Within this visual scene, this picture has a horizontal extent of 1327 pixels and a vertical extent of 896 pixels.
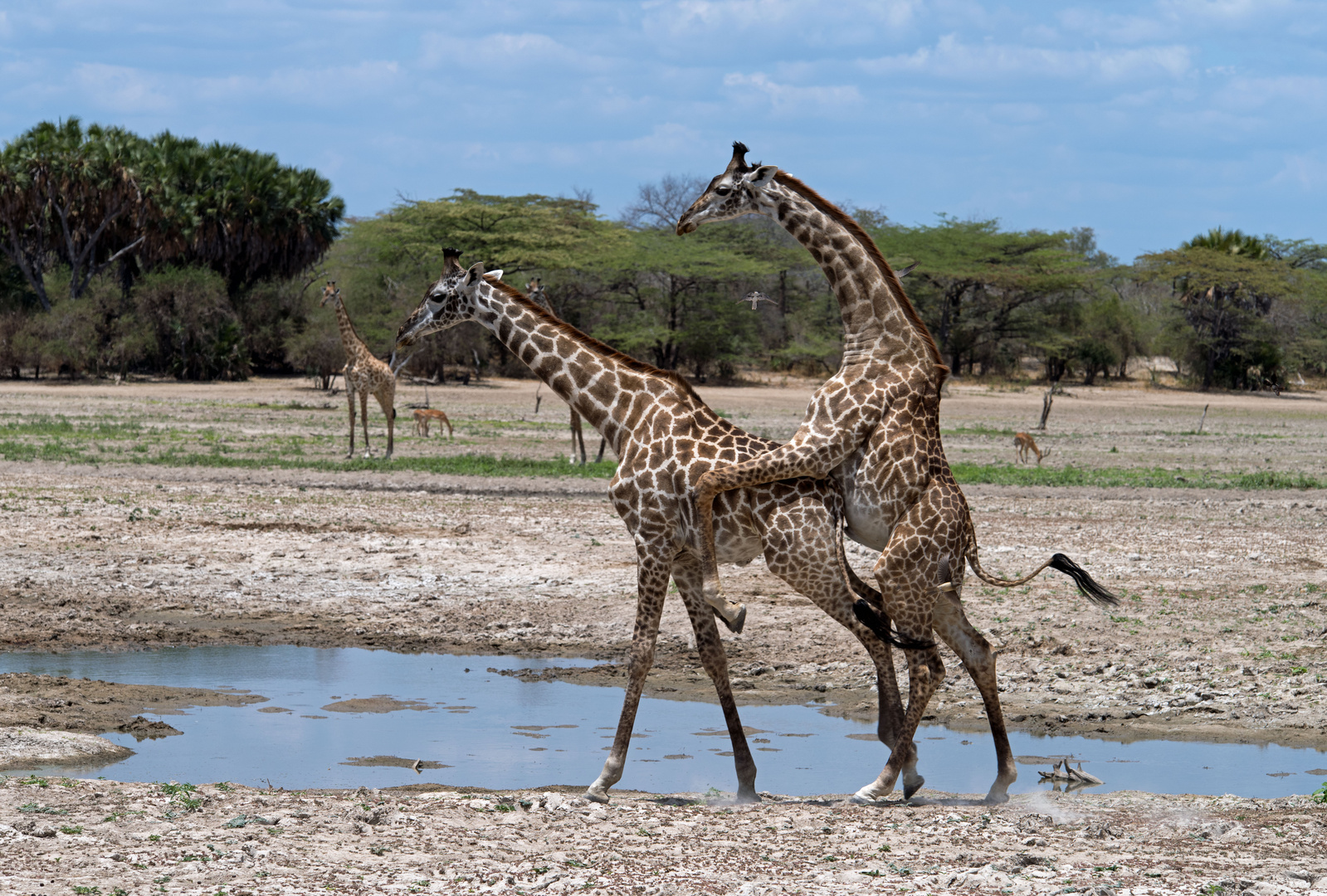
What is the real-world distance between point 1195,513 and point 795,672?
31.7 ft

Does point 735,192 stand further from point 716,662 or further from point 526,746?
point 526,746

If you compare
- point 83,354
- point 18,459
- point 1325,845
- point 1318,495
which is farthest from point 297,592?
point 83,354

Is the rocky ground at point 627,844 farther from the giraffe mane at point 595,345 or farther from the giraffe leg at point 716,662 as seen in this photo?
the giraffe mane at point 595,345

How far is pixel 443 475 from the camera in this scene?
2170cm

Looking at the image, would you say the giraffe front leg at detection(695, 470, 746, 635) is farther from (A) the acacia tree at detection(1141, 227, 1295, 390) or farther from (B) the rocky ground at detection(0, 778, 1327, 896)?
(A) the acacia tree at detection(1141, 227, 1295, 390)

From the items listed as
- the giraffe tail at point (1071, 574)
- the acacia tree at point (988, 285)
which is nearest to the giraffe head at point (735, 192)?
the giraffe tail at point (1071, 574)

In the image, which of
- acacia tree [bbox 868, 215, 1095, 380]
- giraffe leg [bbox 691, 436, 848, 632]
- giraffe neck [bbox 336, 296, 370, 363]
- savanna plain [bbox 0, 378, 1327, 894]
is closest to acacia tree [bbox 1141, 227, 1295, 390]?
acacia tree [bbox 868, 215, 1095, 380]

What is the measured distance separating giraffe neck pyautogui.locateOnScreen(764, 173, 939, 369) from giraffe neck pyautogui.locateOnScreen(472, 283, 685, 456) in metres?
0.98

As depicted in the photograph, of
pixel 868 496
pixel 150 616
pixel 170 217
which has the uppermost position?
pixel 170 217

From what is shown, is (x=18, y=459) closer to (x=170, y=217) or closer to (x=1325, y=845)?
(x=1325, y=845)

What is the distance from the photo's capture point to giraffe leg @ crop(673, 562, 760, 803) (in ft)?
23.6

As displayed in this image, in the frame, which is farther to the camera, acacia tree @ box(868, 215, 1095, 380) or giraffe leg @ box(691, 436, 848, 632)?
acacia tree @ box(868, 215, 1095, 380)

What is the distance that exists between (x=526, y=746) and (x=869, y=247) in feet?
12.1

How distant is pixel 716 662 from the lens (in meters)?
7.37
